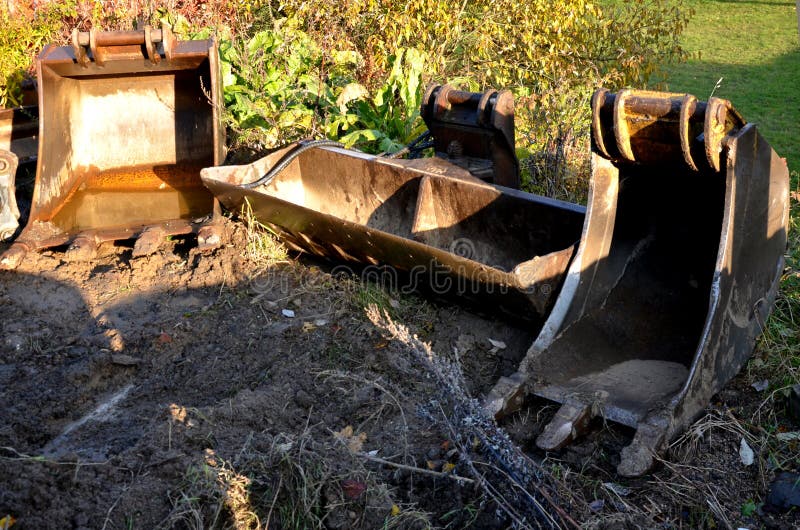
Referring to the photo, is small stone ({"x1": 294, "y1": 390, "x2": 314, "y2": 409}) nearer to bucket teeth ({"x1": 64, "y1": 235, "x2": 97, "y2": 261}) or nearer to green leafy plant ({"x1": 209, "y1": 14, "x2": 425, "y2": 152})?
bucket teeth ({"x1": 64, "y1": 235, "x2": 97, "y2": 261})

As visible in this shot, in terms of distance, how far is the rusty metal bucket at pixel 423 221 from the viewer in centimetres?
414

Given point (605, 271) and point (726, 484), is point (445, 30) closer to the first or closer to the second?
point (605, 271)

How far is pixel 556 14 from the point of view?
7.52 metres

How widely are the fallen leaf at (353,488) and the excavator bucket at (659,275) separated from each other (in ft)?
2.75

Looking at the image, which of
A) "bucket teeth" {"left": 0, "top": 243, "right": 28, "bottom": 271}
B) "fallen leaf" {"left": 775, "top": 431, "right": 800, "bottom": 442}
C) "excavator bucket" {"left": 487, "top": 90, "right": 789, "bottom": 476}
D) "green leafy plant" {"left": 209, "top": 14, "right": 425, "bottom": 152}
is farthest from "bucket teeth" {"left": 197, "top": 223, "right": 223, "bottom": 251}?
"fallen leaf" {"left": 775, "top": 431, "right": 800, "bottom": 442}

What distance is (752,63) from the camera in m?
10.8

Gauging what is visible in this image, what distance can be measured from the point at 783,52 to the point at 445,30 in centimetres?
622

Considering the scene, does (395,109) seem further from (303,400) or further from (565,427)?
(565,427)

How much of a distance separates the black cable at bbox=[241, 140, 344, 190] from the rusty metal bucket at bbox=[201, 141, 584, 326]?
0.06m

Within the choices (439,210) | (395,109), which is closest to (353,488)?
(439,210)

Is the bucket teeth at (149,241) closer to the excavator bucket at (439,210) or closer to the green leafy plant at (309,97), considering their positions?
the excavator bucket at (439,210)

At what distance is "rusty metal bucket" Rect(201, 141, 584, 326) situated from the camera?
414 cm

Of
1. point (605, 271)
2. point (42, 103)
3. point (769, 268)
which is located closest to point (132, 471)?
point (605, 271)

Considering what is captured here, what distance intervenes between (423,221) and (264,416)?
1.91 metres
